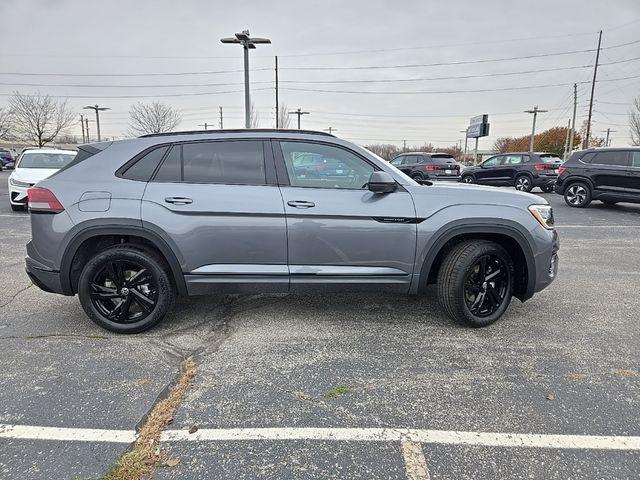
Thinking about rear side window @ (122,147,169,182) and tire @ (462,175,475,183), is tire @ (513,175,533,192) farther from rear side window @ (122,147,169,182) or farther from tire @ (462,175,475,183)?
rear side window @ (122,147,169,182)

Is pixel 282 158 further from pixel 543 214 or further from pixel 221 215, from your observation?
pixel 543 214

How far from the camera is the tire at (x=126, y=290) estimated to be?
3605 millimetres

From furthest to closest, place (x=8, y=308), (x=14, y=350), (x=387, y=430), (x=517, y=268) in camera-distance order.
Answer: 1. (x=8, y=308)
2. (x=517, y=268)
3. (x=14, y=350)
4. (x=387, y=430)

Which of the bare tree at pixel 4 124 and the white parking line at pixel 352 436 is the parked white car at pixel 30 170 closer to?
the white parking line at pixel 352 436

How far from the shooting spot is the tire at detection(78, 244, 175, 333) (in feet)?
11.8

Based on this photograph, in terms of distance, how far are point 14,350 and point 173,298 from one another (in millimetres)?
1223

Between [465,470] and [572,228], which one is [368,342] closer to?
[465,470]

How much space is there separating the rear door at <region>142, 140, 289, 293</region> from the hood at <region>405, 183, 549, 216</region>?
3.80 feet

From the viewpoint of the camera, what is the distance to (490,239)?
3848 millimetres

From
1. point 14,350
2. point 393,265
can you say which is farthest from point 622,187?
point 14,350

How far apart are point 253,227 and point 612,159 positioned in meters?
11.7

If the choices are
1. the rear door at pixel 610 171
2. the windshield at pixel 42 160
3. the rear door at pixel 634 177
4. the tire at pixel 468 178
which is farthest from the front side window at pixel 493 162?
the windshield at pixel 42 160

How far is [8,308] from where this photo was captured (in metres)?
4.36

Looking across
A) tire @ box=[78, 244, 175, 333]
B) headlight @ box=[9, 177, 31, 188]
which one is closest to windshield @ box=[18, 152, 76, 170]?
headlight @ box=[9, 177, 31, 188]
